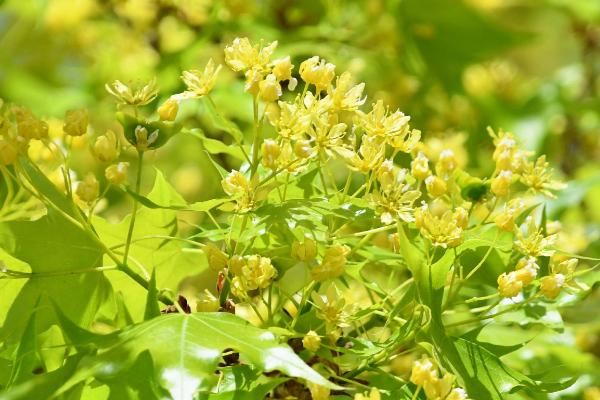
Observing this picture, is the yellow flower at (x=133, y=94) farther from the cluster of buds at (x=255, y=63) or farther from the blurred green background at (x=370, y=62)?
the blurred green background at (x=370, y=62)

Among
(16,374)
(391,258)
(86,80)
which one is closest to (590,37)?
(86,80)

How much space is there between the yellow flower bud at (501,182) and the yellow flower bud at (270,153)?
20 centimetres

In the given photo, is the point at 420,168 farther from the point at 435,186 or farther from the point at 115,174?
the point at 115,174

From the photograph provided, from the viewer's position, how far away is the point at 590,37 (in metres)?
2.09

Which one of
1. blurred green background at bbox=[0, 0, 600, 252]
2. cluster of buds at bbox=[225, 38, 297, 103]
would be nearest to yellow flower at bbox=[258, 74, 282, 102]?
cluster of buds at bbox=[225, 38, 297, 103]

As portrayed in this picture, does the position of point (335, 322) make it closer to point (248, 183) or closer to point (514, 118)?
point (248, 183)

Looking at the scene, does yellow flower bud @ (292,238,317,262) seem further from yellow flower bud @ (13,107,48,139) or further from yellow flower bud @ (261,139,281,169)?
yellow flower bud @ (13,107,48,139)

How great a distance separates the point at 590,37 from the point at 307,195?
145 cm

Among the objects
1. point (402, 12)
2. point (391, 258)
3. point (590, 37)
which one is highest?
point (391, 258)

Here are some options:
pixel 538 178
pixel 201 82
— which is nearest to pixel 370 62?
pixel 538 178

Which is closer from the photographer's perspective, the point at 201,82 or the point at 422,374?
the point at 422,374

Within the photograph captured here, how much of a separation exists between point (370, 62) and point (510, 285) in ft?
3.22

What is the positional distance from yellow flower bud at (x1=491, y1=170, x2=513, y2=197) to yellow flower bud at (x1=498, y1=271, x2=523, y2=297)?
0.08m

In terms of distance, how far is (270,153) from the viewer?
0.74 m
